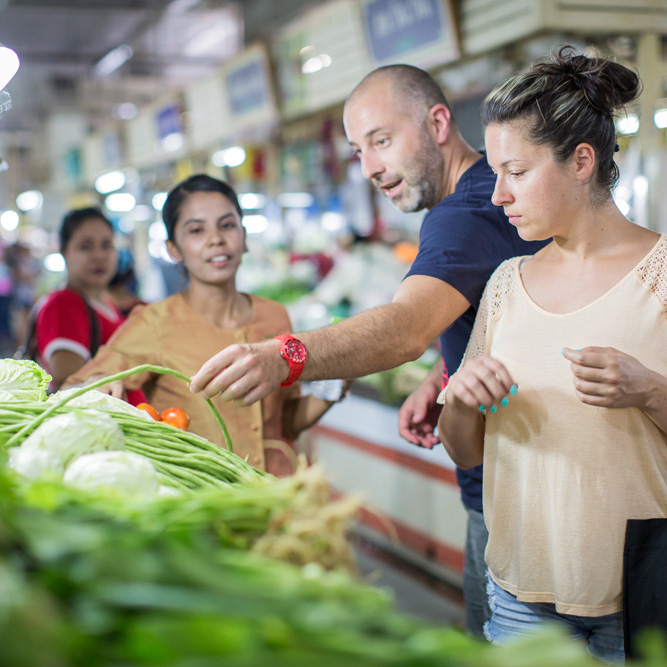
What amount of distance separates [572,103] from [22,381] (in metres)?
1.40

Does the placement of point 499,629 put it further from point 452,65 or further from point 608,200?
point 452,65

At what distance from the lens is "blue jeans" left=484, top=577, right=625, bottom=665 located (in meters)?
1.65

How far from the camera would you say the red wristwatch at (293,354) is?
1639 mm

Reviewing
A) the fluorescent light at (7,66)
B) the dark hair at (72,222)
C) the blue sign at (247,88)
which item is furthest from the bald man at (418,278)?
the blue sign at (247,88)

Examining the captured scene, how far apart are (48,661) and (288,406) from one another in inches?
76.3

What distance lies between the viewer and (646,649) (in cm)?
69

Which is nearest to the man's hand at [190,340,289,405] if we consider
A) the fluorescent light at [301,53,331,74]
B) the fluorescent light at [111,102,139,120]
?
the fluorescent light at [301,53,331,74]

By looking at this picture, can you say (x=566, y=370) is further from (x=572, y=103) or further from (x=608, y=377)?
(x=572, y=103)

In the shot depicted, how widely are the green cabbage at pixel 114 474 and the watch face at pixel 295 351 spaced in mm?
551

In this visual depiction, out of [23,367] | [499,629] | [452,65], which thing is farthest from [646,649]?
[452,65]

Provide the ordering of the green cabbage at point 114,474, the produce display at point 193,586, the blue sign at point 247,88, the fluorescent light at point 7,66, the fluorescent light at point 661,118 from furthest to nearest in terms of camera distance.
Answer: the blue sign at point 247,88 → the fluorescent light at point 661,118 → the fluorescent light at point 7,66 → the green cabbage at point 114,474 → the produce display at point 193,586

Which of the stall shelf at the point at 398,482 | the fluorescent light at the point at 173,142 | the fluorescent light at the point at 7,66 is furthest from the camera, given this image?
the fluorescent light at the point at 173,142

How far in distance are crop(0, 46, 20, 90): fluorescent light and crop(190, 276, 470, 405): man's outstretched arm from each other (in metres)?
1.20

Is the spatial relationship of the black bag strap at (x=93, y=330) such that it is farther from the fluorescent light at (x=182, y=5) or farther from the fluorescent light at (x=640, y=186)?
the fluorescent light at (x=182, y=5)
